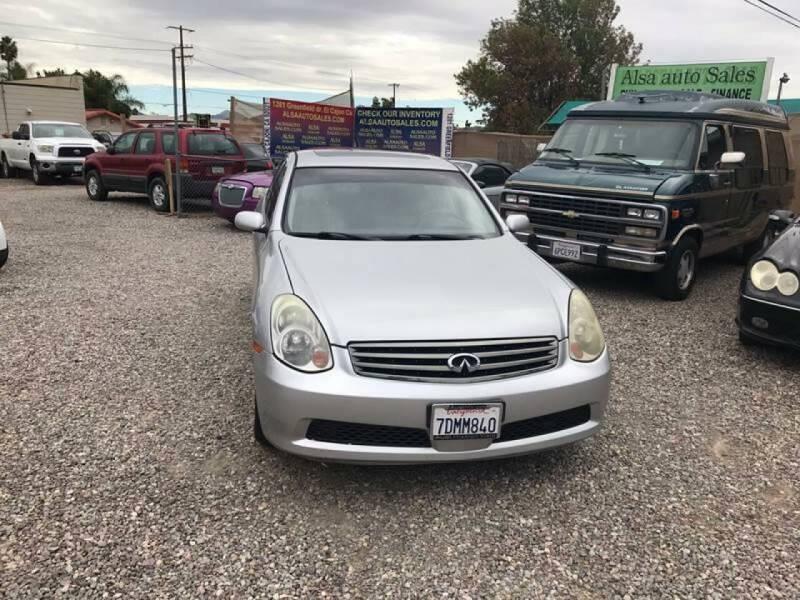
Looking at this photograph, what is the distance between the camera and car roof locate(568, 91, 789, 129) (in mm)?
7066

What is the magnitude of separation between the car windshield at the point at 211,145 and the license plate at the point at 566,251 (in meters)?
7.99

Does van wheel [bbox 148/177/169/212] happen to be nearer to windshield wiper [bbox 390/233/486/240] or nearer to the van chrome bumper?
the van chrome bumper

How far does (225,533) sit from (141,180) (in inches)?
467

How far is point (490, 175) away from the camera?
1037cm

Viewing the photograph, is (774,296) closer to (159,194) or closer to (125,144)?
(159,194)

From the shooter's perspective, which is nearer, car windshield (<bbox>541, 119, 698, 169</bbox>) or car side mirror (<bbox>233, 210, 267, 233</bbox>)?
car side mirror (<bbox>233, 210, 267, 233</bbox>)

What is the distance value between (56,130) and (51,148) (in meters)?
1.01

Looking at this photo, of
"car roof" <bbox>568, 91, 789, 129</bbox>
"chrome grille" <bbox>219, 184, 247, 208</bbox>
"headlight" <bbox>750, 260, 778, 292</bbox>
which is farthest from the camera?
"chrome grille" <bbox>219, 184, 247, 208</bbox>

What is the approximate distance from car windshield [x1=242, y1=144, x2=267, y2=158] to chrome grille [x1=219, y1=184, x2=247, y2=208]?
4302mm

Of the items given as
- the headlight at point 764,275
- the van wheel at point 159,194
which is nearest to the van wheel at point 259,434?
the headlight at point 764,275

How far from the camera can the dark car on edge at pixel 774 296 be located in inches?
188

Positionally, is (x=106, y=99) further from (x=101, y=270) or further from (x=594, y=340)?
(x=594, y=340)

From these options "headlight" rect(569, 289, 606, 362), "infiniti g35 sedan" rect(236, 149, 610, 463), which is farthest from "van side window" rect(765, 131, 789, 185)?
"headlight" rect(569, 289, 606, 362)

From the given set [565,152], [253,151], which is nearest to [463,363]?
[565,152]
